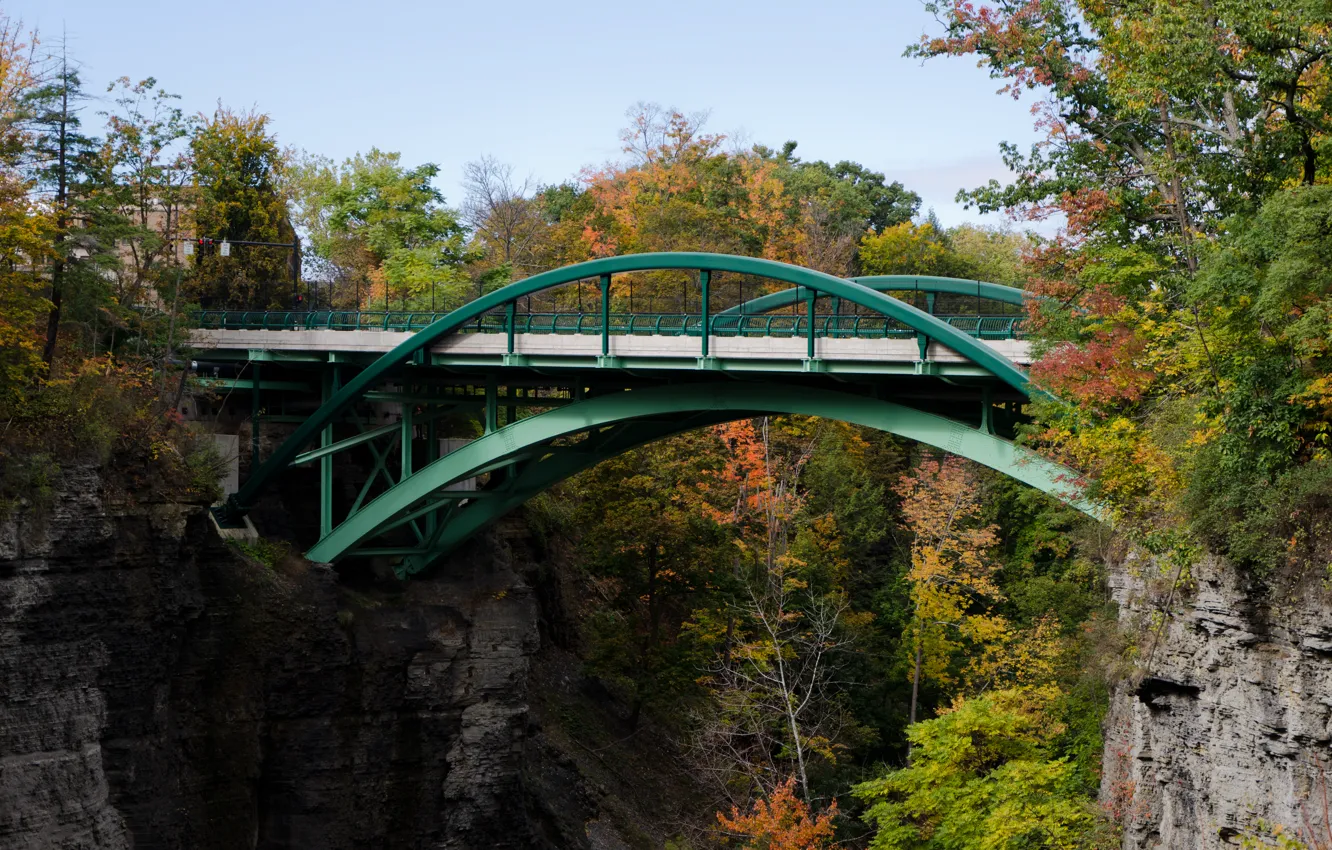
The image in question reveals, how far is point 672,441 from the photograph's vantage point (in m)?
29.9

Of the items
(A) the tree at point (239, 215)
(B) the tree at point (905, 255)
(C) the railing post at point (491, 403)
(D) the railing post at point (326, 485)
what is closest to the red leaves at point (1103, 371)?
(C) the railing post at point (491, 403)

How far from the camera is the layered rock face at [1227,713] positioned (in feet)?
40.8

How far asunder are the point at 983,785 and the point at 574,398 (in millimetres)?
9942

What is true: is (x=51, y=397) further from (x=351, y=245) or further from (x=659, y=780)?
(x=351, y=245)

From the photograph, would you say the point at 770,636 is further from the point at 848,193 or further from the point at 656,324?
the point at 848,193

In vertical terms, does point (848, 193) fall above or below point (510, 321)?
above

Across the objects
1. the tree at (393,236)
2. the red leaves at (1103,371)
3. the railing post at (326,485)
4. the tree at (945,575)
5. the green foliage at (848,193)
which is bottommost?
the tree at (945,575)

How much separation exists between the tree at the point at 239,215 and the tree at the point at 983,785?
17652 mm

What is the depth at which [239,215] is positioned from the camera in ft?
102

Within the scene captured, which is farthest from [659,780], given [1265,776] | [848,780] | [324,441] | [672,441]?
[1265,776]

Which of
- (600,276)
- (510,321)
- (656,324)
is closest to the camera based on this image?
(600,276)

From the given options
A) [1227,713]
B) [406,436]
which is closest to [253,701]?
[406,436]

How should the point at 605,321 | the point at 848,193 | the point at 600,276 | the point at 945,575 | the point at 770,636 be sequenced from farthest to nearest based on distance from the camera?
the point at 848,193 < the point at 945,575 < the point at 770,636 < the point at 600,276 < the point at 605,321

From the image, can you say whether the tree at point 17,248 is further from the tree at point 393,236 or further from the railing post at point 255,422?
the tree at point 393,236
